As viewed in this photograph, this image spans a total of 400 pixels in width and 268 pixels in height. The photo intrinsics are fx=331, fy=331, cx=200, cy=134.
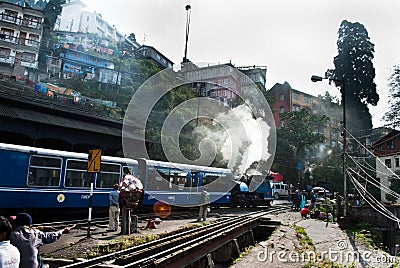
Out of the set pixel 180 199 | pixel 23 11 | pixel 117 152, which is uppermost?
pixel 23 11

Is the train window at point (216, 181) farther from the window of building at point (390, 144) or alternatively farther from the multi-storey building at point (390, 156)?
the window of building at point (390, 144)

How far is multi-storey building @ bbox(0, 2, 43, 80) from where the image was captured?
45.7m

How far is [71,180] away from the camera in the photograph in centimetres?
1254

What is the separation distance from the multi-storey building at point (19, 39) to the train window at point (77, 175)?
38733 millimetres

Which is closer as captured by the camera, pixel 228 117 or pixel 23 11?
pixel 228 117

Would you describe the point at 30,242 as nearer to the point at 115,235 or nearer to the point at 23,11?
the point at 115,235

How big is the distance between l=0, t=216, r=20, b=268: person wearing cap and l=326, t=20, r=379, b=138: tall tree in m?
50.1

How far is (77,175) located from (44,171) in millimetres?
1282

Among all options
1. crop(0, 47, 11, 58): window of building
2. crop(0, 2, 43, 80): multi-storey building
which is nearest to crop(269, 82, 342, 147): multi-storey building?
crop(0, 2, 43, 80): multi-storey building

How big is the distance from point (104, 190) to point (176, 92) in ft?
90.4

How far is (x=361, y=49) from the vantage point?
1906 inches

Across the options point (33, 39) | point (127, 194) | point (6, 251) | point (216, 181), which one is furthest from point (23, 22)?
point (6, 251)

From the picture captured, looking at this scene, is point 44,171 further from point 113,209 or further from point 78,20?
point 78,20

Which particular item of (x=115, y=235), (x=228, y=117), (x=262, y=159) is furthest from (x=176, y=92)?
(x=115, y=235)
